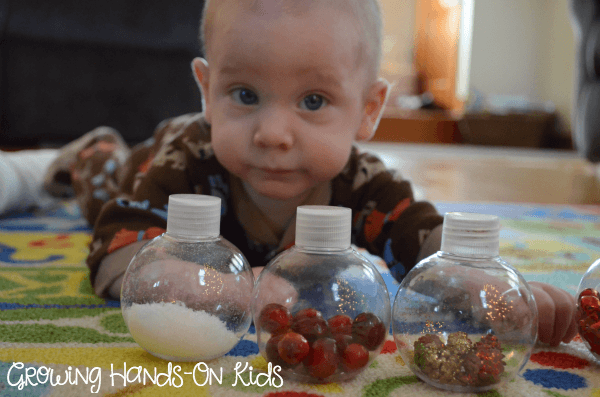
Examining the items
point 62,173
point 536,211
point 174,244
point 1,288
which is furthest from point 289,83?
point 536,211

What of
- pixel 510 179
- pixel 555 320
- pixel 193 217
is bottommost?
pixel 510 179

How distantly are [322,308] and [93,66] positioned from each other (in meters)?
1.70

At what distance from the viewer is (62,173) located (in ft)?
4.23

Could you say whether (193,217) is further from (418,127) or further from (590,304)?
(418,127)

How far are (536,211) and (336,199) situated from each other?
36.6 inches

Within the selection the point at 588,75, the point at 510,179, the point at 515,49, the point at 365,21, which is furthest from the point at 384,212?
the point at 515,49

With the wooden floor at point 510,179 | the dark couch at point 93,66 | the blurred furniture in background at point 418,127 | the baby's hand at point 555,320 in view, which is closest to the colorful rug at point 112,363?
the baby's hand at point 555,320

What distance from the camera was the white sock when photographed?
1.13 m

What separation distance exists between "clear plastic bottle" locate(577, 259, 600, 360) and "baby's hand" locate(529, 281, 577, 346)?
0.07 feet

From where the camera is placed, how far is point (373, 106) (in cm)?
68

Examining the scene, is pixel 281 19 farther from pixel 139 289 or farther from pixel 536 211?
pixel 536 211

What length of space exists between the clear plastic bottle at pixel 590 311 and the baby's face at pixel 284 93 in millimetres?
269

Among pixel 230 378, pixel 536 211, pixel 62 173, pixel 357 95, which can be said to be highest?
pixel 357 95

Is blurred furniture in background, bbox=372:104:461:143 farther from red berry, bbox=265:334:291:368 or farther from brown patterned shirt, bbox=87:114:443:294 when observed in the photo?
red berry, bbox=265:334:291:368
